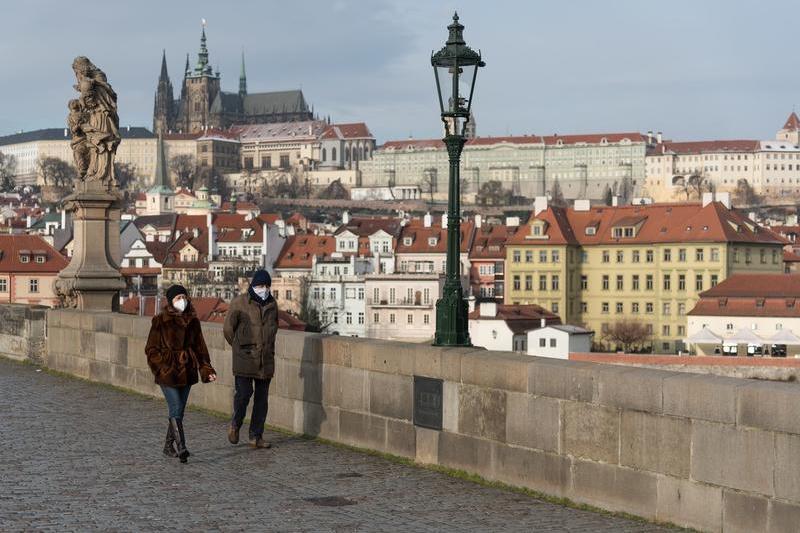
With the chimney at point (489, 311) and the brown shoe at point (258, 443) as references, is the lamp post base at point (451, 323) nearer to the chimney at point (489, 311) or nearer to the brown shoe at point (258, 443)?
the brown shoe at point (258, 443)

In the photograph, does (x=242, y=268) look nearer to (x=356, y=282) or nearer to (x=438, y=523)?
(x=356, y=282)

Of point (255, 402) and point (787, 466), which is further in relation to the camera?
point (255, 402)

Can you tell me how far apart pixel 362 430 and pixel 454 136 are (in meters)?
2.29

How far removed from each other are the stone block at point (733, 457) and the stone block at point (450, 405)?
223 cm

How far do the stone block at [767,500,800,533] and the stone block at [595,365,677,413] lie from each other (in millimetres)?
907

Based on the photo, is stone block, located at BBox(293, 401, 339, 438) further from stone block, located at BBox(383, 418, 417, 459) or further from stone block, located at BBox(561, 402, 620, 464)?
stone block, located at BBox(561, 402, 620, 464)

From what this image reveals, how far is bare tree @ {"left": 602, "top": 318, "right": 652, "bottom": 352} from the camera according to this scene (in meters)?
80.2

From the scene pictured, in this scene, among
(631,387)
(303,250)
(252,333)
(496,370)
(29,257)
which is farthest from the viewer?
(303,250)

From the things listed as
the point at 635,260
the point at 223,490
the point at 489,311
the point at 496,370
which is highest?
the point at 496,370

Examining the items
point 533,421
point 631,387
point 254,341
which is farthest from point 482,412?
point 254,341

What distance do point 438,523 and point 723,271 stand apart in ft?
248

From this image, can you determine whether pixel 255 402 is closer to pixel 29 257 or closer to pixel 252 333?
pixel 252 333

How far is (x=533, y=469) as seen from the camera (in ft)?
28.3

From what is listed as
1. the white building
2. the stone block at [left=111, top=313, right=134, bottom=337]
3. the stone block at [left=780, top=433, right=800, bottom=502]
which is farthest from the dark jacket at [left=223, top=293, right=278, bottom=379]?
the white building
